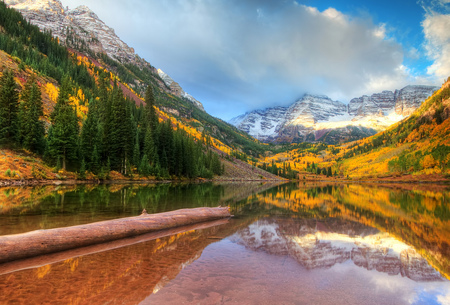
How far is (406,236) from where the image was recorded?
1288 cm

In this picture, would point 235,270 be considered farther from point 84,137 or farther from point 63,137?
point 84,137

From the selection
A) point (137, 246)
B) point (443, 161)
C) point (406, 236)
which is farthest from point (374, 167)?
point (137, 246)

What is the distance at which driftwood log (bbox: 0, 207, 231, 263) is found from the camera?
7.61 metres

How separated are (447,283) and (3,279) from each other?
41.6 ft

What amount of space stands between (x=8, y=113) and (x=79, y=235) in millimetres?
49676

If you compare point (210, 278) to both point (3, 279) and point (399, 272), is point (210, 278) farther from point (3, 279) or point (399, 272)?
point (399, 272)

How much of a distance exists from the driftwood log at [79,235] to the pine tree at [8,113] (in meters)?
45.0

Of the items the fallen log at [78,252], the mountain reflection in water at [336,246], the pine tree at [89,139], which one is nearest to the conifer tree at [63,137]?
the pine tree at [89,139]

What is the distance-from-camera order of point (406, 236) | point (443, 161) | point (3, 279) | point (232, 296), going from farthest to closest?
point (443, 161), point (406, 236), point (3, 279), point (232, 296)

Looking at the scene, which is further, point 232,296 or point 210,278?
point 210,278

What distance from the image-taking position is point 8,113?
4309 centimetres

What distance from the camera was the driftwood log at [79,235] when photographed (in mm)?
7605

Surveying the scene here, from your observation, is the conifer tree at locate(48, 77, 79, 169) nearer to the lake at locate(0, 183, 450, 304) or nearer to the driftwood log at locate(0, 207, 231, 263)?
the lake at locate(0, 183, 450, 304)

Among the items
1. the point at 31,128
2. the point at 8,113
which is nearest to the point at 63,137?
the point at 31,128
